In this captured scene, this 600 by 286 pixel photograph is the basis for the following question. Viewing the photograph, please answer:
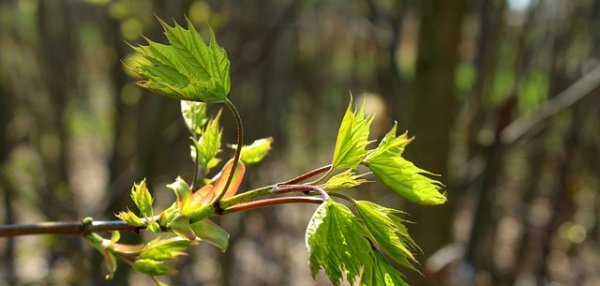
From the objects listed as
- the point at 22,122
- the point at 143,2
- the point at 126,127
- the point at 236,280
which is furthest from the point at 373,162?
the point at 22,122

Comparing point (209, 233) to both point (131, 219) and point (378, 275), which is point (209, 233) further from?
point (378, 275)

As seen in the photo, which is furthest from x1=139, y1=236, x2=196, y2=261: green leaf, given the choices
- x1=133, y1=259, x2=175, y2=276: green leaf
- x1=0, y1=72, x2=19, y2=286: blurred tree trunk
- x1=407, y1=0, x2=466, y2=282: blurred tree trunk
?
x1=0, y1=72, x2=19, y2=286: blurred tree trunk

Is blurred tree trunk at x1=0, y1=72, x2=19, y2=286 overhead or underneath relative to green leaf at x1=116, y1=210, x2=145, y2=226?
underneath

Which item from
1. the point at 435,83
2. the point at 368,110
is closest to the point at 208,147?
the point at 435,83

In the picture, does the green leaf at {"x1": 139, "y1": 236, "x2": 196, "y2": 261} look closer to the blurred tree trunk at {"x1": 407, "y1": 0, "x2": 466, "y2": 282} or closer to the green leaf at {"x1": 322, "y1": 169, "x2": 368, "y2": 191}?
the green leaf at {"x1": 322, "y1": 169, "x2": 368, "y2": 191}

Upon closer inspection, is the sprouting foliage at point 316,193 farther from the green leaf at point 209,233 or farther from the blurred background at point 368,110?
the blurred background at point 368,110

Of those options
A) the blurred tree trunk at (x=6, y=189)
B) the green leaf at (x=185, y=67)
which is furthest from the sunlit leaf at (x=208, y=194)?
the blurred tree trunk at (x=6, y=189)
